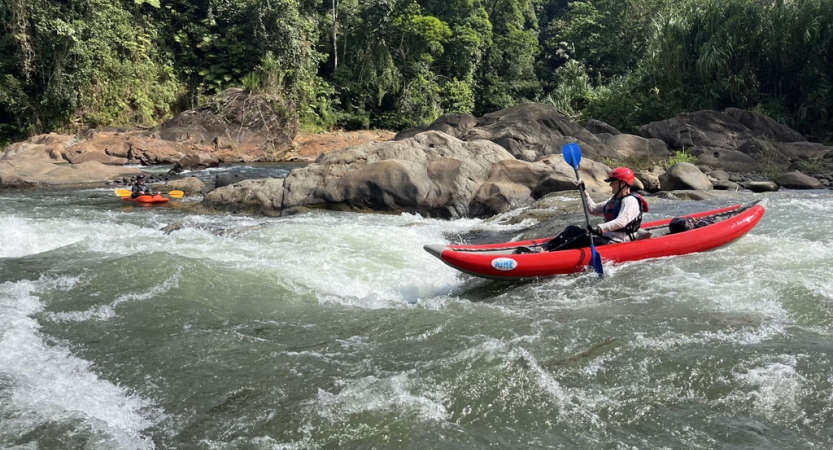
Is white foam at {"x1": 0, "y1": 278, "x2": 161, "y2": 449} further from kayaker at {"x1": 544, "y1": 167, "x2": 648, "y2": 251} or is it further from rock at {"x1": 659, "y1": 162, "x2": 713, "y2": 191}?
rock at {"x1": 659, "y1": 162, "x2": 713, "y2": 191}

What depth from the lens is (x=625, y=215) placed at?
221 inches

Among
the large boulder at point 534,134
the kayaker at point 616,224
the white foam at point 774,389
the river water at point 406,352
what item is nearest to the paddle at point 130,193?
the river water at point 406,352

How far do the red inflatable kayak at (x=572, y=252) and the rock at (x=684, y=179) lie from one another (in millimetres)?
4091

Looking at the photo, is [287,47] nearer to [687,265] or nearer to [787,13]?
[787,13]

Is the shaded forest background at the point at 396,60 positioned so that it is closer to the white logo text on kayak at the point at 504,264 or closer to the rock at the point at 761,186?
the rock at the point at 761,186

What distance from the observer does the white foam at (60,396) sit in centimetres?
295

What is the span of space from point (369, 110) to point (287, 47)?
4695 mm

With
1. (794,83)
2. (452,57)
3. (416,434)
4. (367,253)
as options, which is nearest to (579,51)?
(452,57)

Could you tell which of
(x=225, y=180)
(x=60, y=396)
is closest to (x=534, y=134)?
(x=225, y=180)

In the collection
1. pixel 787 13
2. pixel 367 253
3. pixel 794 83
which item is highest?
pixel 787 13

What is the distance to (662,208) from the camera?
8391mm

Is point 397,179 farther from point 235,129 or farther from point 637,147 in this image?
point 235,129

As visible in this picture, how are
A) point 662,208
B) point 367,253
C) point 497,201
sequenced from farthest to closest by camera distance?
point 497,201
point 662,208
point 367,253

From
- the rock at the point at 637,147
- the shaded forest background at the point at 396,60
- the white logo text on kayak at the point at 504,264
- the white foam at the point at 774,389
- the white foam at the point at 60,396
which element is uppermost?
the shaded forest background at the point at 396,60
